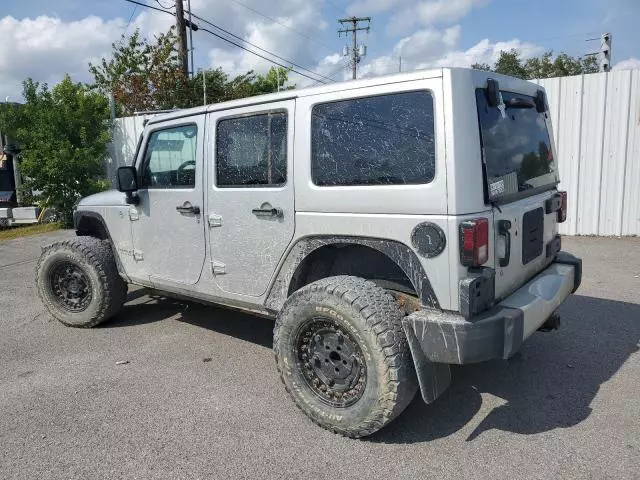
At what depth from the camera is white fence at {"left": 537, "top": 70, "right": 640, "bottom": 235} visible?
8.24 m

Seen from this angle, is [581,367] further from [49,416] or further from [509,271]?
[49,416]

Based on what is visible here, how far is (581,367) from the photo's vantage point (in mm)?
3945

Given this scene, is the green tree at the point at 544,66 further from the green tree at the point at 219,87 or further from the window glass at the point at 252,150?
the window glass at the point at 252,150

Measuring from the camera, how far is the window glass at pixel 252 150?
3.50 meters

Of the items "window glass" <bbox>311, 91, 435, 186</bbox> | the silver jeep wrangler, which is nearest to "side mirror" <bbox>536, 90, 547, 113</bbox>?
the silver jeep wrangler

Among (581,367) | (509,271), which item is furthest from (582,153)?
(509,271)

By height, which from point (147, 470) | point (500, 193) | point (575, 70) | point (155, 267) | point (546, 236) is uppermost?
point (575, 70)

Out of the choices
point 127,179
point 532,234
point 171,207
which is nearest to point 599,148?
point 532,234

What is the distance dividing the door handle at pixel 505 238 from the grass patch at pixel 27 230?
1124cm

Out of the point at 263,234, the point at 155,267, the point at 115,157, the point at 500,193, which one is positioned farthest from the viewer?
the point at 115,157

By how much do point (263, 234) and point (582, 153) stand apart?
23.2 feet

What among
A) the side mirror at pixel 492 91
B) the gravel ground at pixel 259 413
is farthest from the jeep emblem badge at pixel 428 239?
the gravel ground at pixel 259 413

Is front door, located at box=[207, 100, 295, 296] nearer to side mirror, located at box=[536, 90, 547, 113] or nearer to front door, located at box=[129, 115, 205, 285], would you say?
front door, located at box=[129, 115, 205, 285]

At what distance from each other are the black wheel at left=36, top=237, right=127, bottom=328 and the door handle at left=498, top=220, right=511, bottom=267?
365 cm
